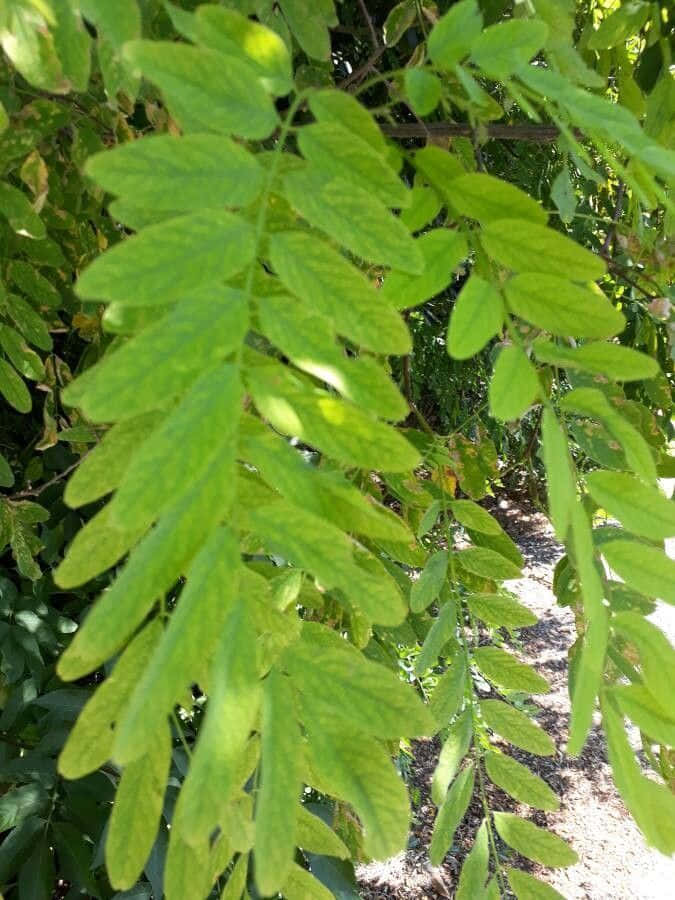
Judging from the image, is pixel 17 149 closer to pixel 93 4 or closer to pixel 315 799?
pixel 93 4

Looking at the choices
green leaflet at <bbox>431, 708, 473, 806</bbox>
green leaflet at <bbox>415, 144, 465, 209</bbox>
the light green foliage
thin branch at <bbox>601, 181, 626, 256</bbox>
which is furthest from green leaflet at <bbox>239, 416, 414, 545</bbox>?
thin branch at <bbox>601, 181, 626, 256</bbox>

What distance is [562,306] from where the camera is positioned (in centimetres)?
43

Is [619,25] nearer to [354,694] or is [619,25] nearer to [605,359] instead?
[605,359]

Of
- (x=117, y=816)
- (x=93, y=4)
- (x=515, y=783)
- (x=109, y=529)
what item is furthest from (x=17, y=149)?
(x=515, y=783)

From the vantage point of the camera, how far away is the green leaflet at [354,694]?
14.1 inches

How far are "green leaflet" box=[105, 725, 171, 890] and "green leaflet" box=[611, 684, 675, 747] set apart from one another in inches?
10.4

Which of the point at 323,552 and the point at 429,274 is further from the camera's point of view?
the point at 429,274

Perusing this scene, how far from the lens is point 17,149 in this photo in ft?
2.30

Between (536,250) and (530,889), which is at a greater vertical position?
(536,250)

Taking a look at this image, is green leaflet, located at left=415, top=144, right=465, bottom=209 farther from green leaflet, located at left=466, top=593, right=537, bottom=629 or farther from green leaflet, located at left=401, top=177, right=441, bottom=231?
green leaflet, located at left=466, top=593, right=537, bottom=629

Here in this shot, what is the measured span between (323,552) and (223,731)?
86 millimetres

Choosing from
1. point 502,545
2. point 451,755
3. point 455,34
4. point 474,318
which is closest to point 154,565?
point 474,318

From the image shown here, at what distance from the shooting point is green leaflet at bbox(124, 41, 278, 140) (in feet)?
1.14

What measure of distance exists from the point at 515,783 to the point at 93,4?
0.66 metres
